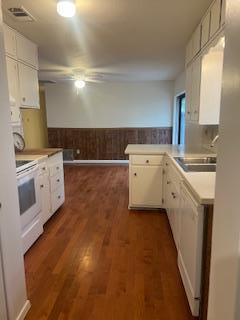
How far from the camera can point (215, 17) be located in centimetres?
202

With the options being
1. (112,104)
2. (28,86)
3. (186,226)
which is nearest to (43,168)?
(28,86)

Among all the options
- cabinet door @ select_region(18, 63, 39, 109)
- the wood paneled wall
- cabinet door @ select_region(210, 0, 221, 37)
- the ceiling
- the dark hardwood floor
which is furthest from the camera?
the wood paneled wall

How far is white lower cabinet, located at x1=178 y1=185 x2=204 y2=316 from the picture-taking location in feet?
5.06

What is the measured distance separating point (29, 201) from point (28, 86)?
154cm

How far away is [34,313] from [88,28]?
2.64 meters

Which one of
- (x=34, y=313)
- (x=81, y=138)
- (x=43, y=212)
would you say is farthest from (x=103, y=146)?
(x=34, y=313)

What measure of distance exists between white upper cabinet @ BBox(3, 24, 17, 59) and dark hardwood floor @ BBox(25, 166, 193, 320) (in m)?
2.07

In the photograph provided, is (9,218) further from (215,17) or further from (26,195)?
(215,17)

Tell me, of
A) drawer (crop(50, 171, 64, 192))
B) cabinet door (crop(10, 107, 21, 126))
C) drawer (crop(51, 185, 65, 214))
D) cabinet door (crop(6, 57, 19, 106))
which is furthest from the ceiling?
drawer (crop(51, 185, 65, 214))

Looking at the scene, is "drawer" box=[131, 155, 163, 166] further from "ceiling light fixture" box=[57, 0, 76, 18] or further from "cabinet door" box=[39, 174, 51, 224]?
"ceiling light fixture" box=[57, 0, 76, 18]

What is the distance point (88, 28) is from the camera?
2672 millimetres

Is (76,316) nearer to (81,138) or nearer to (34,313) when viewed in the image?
(34,313)

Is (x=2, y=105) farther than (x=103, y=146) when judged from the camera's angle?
No

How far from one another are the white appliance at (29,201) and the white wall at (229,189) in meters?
1.88
